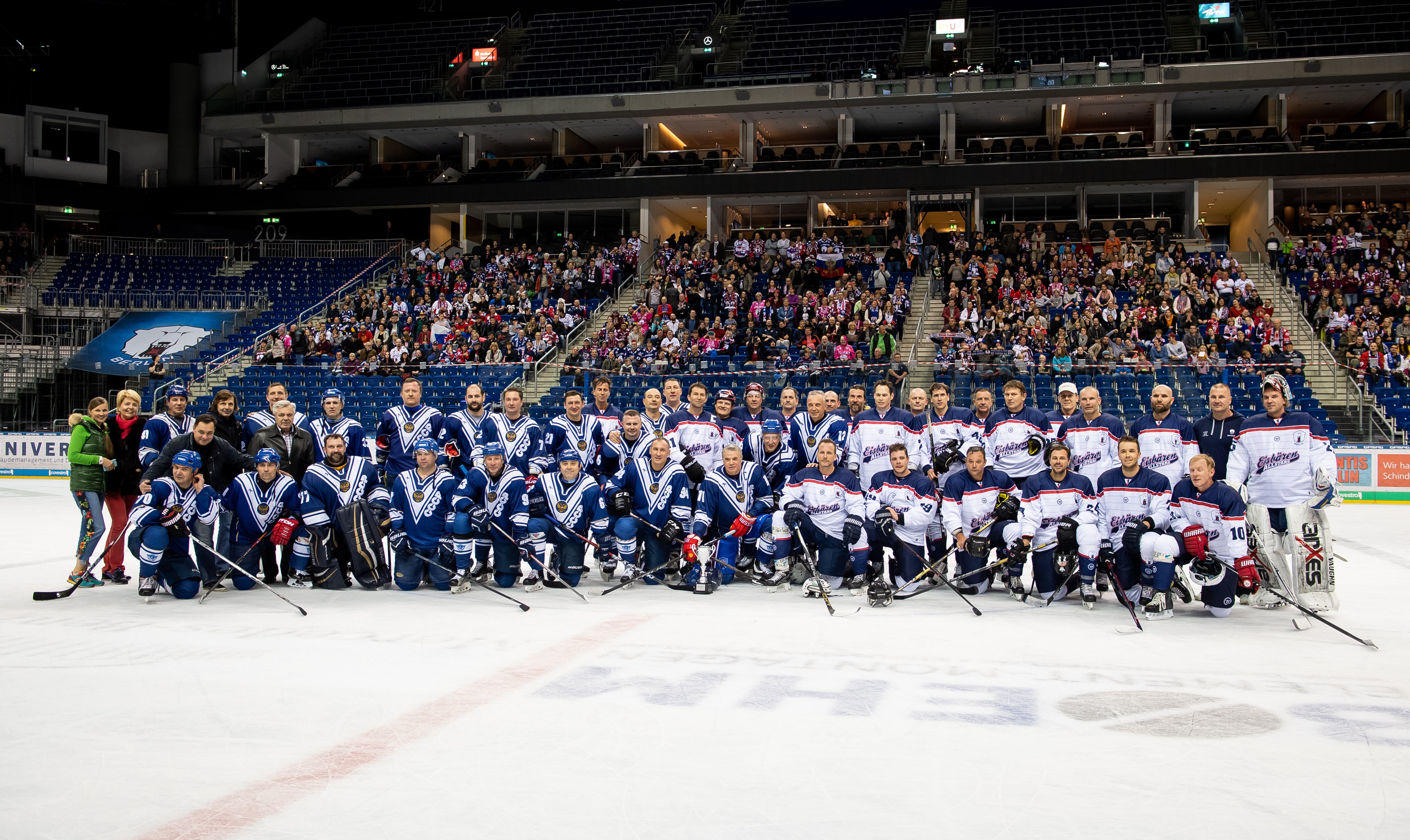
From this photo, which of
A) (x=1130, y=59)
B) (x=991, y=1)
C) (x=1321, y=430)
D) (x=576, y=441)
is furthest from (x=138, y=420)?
(x=991, y=1)

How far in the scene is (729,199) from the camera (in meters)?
32.5

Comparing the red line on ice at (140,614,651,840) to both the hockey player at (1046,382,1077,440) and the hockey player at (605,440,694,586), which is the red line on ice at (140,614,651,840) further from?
the hockey player at (1046,382,1077,440)

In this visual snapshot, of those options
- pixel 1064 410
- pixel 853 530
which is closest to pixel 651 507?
pixel 853 530

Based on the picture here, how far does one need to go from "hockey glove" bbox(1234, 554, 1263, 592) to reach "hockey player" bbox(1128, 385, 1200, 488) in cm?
112

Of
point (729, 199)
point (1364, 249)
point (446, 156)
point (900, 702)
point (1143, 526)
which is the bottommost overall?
point (900, 702)

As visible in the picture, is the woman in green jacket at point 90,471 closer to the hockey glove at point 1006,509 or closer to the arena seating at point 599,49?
the hockey glove at point 1006,509

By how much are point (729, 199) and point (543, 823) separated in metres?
30.2

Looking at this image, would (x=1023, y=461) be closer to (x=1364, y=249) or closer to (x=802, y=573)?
(x=802, y=573)

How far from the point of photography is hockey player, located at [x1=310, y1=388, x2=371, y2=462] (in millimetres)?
8930

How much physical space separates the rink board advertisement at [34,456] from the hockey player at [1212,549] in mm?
21351

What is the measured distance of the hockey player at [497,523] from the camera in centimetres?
845

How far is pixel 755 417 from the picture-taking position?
33.3ft

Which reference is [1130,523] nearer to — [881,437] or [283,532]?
[881,437]

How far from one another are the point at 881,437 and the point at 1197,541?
2.93m
